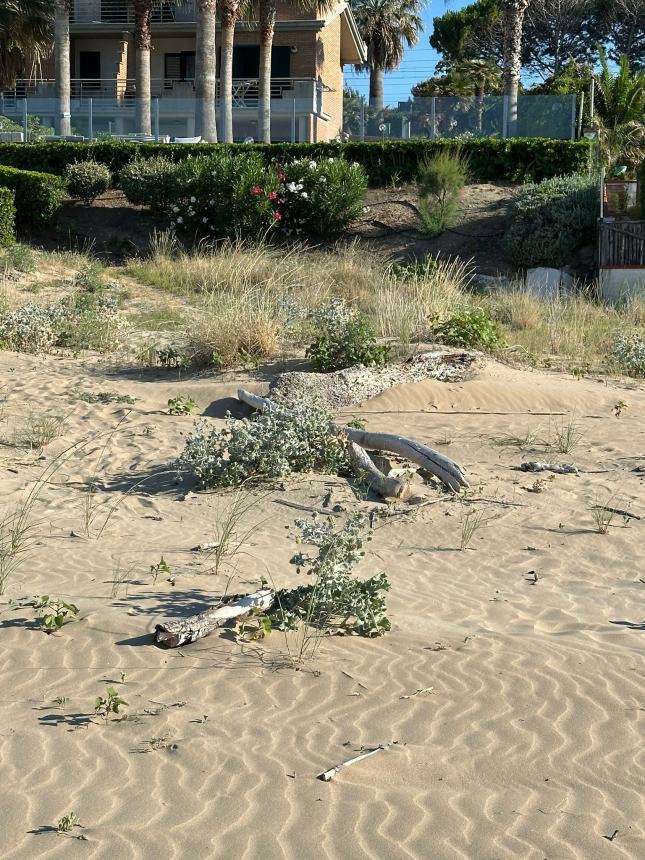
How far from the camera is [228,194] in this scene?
21.0m

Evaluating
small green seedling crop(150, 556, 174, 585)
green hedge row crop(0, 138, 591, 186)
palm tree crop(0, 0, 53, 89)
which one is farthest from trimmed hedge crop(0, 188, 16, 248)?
small green seedling crop(150, 556, 174, 585)

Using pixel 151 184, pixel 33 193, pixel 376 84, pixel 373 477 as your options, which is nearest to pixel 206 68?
pixel 151 184

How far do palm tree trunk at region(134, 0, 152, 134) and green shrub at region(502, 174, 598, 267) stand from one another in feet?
37.7

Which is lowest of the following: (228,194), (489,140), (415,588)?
(415,588)

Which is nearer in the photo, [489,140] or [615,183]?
[615,183]

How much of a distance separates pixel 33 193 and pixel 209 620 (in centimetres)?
1844

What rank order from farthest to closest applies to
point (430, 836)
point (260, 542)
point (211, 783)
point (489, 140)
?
point (489, 140), point (260, 542), point (211, 783), point (430, 836)

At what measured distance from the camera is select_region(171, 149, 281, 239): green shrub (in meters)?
20.8

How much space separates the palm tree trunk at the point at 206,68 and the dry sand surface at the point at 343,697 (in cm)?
2019

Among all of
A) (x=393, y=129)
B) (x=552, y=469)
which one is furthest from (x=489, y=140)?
(x=552, y=469)

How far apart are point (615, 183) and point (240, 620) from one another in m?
18.5

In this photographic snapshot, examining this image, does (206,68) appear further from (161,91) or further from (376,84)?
(376,84)

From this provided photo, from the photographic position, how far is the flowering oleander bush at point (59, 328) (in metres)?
12.2

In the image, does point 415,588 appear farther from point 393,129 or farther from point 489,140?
point 393,129
